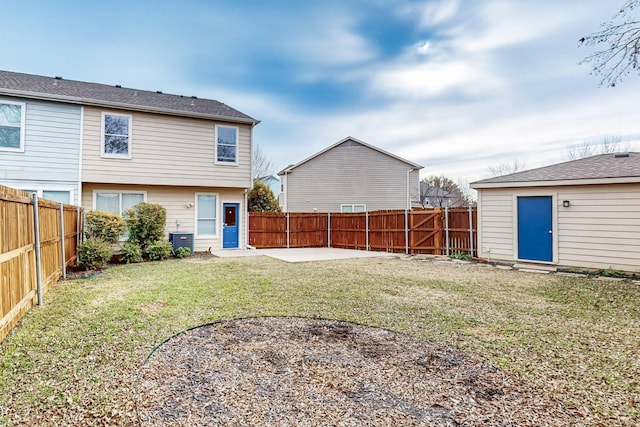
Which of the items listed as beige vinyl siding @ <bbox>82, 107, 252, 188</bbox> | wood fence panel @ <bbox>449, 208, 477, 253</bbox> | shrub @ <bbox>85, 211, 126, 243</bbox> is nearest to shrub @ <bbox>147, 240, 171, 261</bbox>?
shrub @ <bbox>85, 211, 126, 243</bbox>

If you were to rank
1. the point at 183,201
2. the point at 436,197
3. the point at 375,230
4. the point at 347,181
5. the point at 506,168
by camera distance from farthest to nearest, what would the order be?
the point at 506,168 < the point at 436,197 < the point at 347,181 < the point at 375,230 < the point at 183,201

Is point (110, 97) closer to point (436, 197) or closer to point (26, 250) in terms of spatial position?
point (26, 250)

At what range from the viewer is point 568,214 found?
29.6ft

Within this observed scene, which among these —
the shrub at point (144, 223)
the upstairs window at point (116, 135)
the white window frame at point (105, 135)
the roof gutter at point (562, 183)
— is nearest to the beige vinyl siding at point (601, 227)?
the roof gutter at point (562, 183)

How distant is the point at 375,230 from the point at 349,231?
1.56 meters

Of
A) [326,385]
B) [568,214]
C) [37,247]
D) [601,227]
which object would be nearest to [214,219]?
[37,247]

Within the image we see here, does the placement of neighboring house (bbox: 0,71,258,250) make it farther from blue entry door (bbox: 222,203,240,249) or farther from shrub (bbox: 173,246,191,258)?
shrub (bbox: 173,246,191,258)

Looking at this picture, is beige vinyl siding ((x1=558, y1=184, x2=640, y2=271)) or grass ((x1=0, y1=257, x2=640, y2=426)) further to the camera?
beige vinyl siding ((x1=558, y1=184, x2=640, y2=271))

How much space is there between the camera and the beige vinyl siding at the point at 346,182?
68.1 ft

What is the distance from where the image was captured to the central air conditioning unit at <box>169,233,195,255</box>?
11508 mm

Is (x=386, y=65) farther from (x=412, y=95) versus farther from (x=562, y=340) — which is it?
(x=562, y=340)

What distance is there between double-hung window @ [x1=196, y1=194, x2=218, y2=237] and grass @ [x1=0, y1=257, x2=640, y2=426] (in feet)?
13.8

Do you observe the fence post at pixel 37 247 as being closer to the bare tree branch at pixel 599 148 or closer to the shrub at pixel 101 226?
the shrub at pixel 101 226

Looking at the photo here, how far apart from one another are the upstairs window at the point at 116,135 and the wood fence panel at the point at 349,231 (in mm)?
8968
